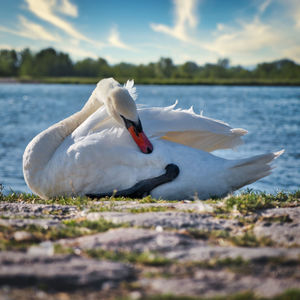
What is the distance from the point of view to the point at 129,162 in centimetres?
572

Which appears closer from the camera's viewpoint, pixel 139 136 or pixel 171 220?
pixel 171 220

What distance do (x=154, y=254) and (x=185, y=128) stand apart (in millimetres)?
3463

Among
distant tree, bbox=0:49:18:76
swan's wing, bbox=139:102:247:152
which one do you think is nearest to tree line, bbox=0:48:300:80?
distant tree, bbox=0:49:18:76

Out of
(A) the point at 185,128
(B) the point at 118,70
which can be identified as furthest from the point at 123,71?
(A) the point at 185,128

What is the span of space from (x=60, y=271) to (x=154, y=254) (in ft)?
2.14

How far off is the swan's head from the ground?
1.52 meters

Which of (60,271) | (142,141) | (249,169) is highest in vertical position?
(142,141)

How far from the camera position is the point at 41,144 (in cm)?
613

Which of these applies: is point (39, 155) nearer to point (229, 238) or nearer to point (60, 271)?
point (229, 238)

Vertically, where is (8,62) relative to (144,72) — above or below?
above

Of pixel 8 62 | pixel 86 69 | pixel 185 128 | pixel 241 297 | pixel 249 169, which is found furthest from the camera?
pixel 8 62

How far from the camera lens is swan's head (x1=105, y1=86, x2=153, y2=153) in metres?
5.73

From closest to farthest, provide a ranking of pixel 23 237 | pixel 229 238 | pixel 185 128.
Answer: pixel 23 237
pixel 229 238
pixel 185 128

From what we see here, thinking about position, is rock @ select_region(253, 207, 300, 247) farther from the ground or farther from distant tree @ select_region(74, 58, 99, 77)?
distant tree @ select_region(74, 58, 99, 77)
